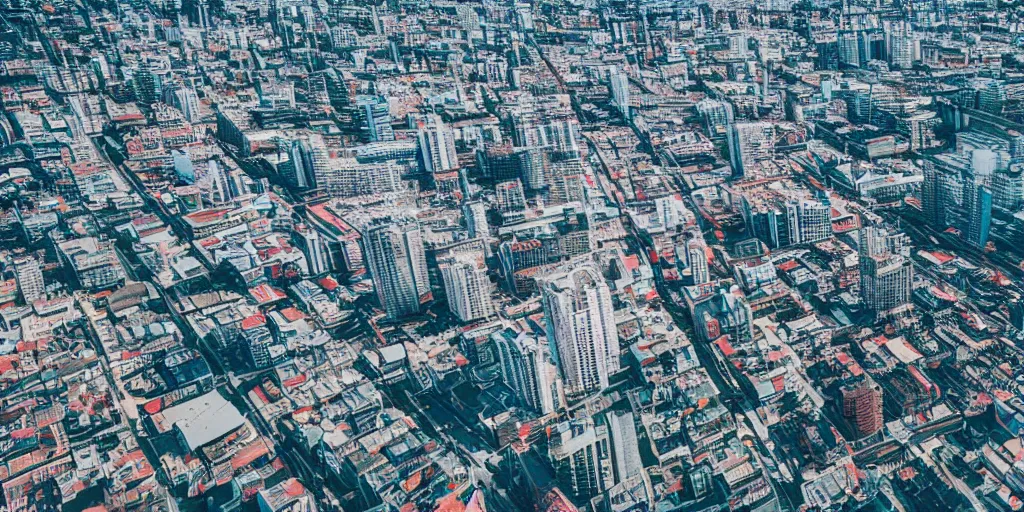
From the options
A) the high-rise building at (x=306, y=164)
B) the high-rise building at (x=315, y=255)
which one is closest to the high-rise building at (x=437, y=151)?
the high-rise building at (x=306, y=164)

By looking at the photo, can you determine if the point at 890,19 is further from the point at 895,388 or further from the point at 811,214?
the point at 895,388

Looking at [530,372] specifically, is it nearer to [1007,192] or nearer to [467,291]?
[467,291]

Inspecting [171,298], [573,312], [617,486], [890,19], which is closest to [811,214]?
[573,312]

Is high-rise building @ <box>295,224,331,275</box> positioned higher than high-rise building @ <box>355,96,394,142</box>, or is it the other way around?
high-rise building @ <box>355,96,394,142</box>

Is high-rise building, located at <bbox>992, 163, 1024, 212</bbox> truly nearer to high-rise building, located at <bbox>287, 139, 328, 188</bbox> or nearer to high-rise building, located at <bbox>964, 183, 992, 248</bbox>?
high-rise building, located at <bbox>964, 183, 992, 248</bbox>

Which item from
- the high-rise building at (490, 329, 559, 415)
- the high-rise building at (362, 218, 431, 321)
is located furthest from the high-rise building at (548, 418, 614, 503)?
the high-rise building at (362, 218, 431, 321)

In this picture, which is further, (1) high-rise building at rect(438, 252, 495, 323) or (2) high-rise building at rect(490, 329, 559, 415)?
(1) high-rise building at rect(438, 252, 495, 323)

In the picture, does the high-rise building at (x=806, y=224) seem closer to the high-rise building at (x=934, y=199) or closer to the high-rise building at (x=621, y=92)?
the high-rise building at (x=934, y=199)
